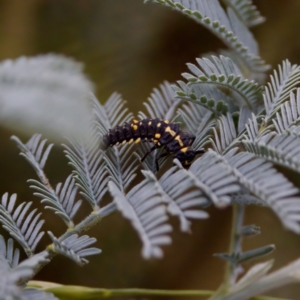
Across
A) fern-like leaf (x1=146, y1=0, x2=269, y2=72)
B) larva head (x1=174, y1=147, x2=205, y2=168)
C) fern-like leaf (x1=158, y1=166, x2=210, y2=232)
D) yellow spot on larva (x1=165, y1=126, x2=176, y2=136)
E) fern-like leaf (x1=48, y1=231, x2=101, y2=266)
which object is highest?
fern-like leaf (x1=146, y1=0, x2=269, y2=72)

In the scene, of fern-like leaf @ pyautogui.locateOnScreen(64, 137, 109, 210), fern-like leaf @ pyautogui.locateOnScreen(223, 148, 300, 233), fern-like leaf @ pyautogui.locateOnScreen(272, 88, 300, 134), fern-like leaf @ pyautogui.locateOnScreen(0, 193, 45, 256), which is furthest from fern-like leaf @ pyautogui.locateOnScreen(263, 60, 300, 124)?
fern-like leaf @ pyautogui.locateOnScreen(0, 193, 45, 256)

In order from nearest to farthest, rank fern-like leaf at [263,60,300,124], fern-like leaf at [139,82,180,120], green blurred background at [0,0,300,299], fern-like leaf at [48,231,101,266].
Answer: fern-like leaf at [48,231,101,266] → fern-like leaf at [263,60,300,124] → fern-like leaf at [139,82,180,120] → green blurred background at [0,0,300,299]

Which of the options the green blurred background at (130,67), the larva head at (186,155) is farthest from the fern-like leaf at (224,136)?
the green blurred background at (130,67)

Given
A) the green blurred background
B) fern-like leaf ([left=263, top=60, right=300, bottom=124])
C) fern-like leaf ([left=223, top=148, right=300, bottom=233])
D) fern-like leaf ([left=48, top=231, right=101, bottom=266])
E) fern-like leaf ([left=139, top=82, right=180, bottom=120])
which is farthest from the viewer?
the green blurred background

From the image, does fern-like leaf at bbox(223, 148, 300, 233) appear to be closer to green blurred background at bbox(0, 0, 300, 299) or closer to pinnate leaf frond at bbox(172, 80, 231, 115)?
pinnate leaf frond at bbox(172, 80, 231, 115)

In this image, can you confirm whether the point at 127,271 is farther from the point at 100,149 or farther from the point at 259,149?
the point at 259,149

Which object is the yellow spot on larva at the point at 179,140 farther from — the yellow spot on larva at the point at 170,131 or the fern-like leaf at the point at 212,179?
the fern-like leaf at the point at 212,179
